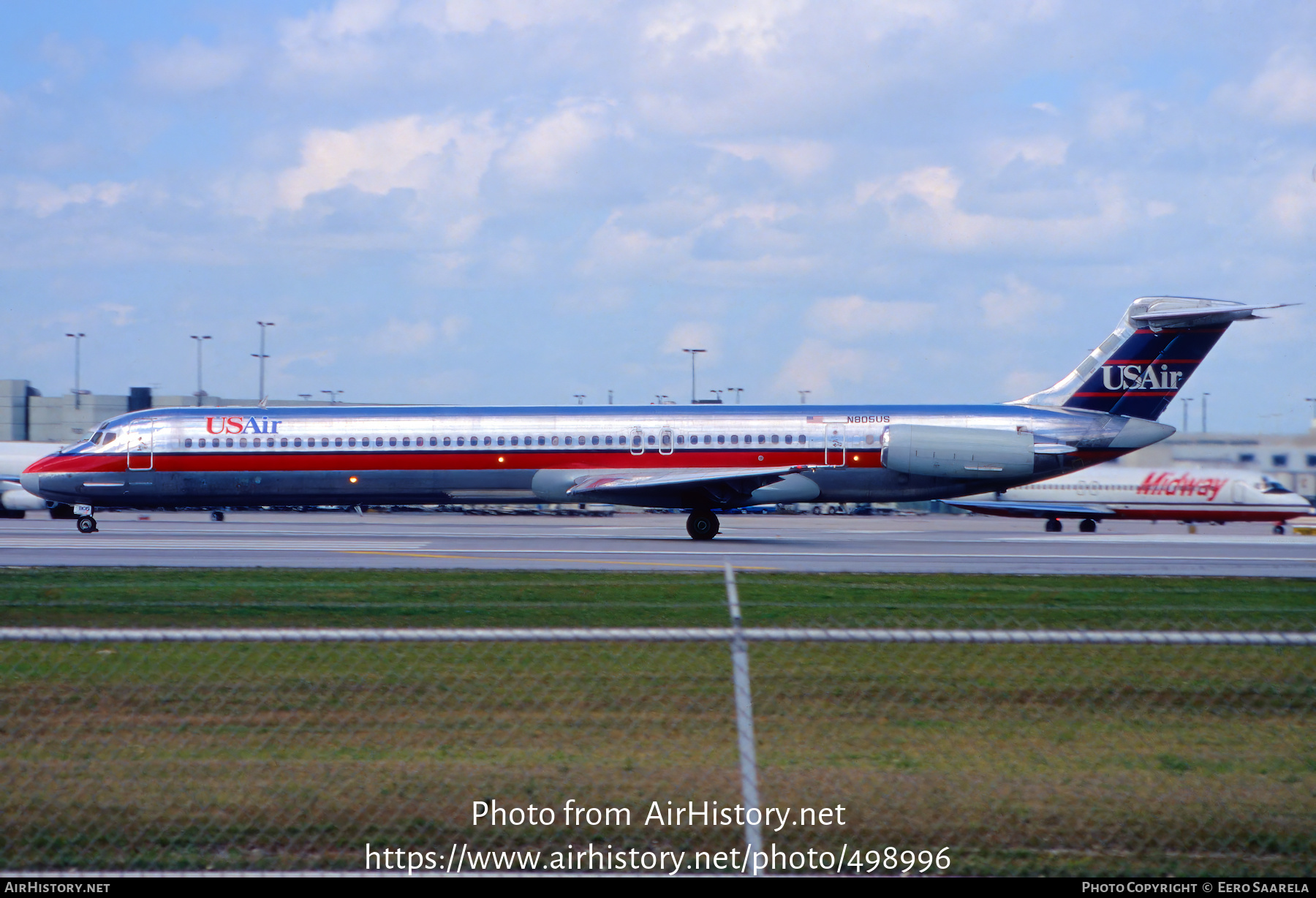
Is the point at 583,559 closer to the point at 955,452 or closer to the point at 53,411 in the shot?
the point at 955,452

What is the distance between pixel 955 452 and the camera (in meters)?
30.7

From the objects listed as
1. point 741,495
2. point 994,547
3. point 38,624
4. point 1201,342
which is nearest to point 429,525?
point 741,495

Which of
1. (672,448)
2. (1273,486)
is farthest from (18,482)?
(1273,486)

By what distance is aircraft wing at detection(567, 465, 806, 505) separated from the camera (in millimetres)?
30078

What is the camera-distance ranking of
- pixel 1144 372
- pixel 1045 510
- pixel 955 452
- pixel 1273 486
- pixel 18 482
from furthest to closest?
pixel 18 482 < pixel 1273 486 < pixel 1045 510 < pixel 1144 372 < pixel 955 452

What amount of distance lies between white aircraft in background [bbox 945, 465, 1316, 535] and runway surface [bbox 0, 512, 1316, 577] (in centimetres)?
388

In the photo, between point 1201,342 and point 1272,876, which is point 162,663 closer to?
point 1272,876

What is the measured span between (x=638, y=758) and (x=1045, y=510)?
129 ft

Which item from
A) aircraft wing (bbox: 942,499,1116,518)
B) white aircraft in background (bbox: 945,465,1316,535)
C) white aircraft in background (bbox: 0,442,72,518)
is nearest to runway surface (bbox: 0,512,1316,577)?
aircraft wing (bbox: 942,499,1116,518)

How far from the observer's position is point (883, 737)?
831 cm

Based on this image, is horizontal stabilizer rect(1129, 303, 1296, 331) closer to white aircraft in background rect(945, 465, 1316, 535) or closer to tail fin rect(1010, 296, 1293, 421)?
tail fin rect(1010, 296, 1293, 421)

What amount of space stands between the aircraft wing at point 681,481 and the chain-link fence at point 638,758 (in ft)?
62.9

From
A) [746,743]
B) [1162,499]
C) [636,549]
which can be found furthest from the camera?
[1162,499]

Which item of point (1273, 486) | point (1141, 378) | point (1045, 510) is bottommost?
point (1045, 510)
